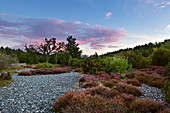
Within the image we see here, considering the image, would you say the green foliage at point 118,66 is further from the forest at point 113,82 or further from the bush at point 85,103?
the bush at point 85,103

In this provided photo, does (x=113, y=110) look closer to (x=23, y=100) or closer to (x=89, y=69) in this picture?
(x=23, y=100)

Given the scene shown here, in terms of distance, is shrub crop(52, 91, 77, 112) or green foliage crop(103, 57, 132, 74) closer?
shrub crop(52, 91, 77, 112)

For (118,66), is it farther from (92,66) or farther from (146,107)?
(146,107)

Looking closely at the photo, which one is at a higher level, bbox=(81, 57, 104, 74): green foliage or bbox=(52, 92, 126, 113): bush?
bbox=(81, 57, 104, 74): green foliage

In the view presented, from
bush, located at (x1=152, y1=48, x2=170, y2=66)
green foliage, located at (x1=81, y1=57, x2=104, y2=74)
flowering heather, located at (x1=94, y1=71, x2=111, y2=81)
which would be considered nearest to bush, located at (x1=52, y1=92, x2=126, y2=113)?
flowering heather, located at (x1=94, y1=71, x2=111, y2=81)

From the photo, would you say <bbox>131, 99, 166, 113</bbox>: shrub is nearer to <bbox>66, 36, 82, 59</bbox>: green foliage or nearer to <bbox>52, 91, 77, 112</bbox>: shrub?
<bbox>52, 91, 77, 112</bbox>: shrub

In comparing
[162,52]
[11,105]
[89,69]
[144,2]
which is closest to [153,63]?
[162,52]

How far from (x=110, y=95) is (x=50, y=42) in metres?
46.2

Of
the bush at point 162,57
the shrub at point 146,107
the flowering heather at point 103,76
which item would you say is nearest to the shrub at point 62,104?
the shrub at point 146,107

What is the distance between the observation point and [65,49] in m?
53.1

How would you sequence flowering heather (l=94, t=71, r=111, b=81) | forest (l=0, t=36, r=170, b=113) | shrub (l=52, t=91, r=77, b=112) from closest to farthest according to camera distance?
forest (l=0, t=36, r=170, b=113), shrub (l=52, t=91, r=77, b=112), flowering heather (l=94, t=71, r=111, b=81)

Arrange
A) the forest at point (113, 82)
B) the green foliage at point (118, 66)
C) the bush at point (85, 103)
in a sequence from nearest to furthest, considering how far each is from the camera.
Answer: the bush at point (85, 103) < the forest at point (113, 82) < the green foliage at point (118, 66)

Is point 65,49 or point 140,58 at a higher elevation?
point 65,49

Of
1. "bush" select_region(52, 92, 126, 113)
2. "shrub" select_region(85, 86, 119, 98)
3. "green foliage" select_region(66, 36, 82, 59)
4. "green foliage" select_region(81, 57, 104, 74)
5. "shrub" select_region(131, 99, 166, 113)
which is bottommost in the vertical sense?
"shrub" select_region(131, 99, 166, 113)
